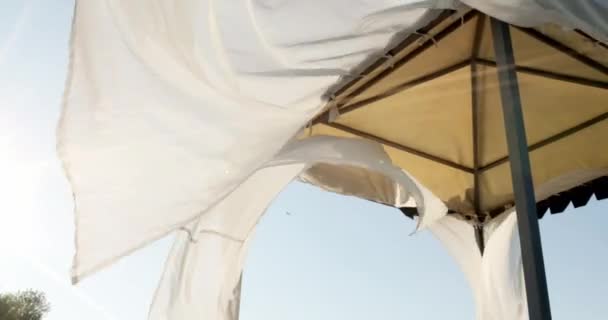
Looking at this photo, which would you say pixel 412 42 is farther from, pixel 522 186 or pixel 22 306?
pixel 22 306

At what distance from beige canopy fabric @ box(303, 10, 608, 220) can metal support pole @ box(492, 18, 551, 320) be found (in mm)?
323

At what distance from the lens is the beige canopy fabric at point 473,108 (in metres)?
2.55

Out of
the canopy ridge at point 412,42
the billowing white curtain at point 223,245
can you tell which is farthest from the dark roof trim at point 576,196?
the canopy ridge at point 412,42

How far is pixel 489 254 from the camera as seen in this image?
3.97 meters

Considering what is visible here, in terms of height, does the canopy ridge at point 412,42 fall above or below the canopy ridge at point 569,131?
below

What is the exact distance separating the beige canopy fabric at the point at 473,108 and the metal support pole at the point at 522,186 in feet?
1.06

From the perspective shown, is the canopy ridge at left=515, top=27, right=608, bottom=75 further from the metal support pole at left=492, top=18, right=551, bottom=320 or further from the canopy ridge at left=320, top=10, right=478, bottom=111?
the metal support pole at left=492, top=18, right=551, bottom=320

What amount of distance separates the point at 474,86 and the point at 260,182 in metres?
1.38

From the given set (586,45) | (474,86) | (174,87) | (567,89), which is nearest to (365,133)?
(474,86)

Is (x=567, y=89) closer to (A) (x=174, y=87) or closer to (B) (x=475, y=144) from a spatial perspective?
(B) (x=475, y=144)

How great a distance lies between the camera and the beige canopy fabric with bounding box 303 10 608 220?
101 inches

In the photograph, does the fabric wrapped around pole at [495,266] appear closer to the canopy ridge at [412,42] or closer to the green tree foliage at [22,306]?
the canopy ridge at [412,42]

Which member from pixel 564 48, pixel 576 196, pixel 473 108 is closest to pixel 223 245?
pixel 473 108

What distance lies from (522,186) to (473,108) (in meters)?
1.86
